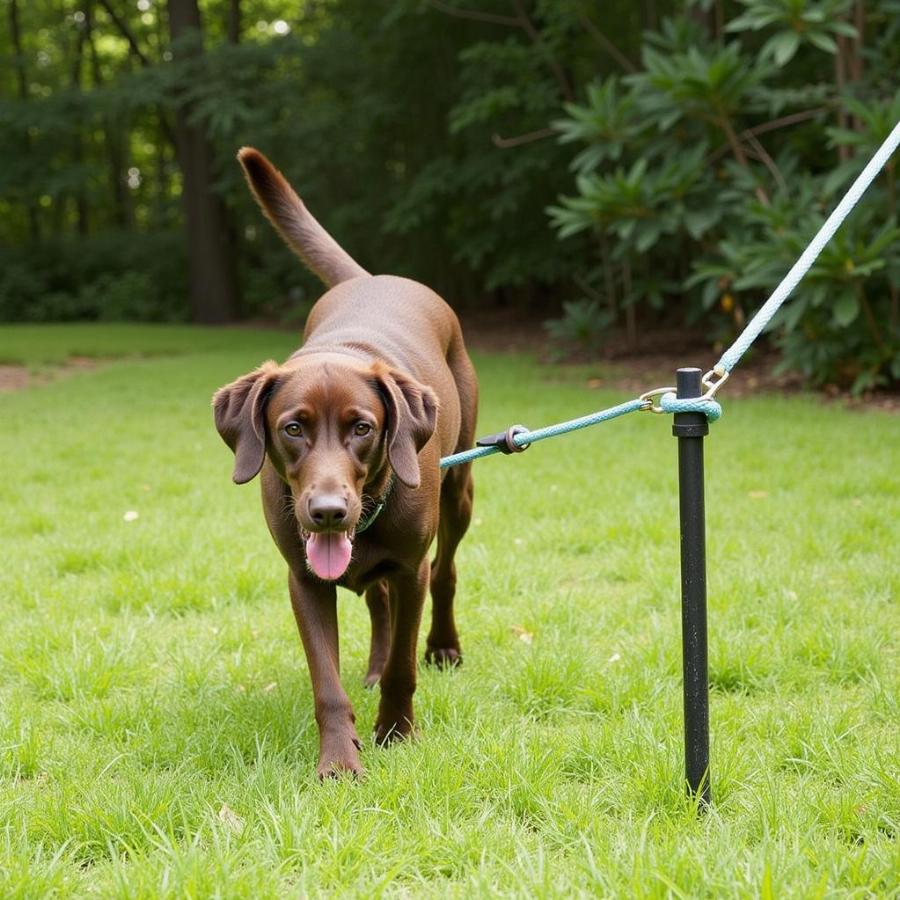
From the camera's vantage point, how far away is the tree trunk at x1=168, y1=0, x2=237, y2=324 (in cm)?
2190

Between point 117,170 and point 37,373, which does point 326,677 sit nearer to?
point 37,373

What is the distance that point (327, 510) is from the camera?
2580 millimetres

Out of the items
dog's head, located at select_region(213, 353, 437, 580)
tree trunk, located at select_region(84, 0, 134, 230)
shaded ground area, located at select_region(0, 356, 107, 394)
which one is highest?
tree trunk, located at select_region(84, 0, 134, 230)

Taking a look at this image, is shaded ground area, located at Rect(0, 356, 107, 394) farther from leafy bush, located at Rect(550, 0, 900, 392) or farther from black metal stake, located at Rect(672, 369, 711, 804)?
black metal stake, located at Rect(672, 369, 711, 804)

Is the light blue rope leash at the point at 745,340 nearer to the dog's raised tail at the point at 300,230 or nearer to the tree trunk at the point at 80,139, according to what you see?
the dog's raised tail at the point at 300,230

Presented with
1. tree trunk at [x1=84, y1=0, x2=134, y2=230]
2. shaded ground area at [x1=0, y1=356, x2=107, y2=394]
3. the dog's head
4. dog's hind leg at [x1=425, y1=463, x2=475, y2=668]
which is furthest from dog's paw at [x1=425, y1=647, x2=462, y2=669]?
tree trunk at [x1=84, y1=0, x2=134, y2=230]

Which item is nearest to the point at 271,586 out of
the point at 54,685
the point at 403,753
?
the point at 54,685

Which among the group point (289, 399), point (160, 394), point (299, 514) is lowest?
point (160, 394)

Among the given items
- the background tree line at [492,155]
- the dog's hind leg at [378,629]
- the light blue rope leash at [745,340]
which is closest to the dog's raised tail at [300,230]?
the dog's hind leg at [378,629]

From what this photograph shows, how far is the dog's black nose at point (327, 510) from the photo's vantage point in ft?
8.47

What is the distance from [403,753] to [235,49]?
17005mm

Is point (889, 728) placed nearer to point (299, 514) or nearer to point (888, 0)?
point (299, 514)

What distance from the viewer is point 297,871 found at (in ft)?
7.64

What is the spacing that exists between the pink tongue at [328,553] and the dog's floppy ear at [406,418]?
24cm
